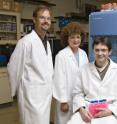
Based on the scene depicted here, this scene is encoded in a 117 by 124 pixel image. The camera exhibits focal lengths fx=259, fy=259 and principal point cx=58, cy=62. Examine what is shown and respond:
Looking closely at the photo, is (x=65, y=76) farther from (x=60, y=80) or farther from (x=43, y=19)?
(x=43, y=19)

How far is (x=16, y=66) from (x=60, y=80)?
0.43m

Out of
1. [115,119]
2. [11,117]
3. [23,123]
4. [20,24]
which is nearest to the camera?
[115,119]

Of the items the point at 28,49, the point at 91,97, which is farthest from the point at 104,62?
the point at 28,49

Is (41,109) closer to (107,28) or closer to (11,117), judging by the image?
(107,28)

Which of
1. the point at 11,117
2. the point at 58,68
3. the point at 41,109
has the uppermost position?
the point at 58,68

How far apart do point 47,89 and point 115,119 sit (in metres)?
0.65

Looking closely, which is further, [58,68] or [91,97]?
[58,68]

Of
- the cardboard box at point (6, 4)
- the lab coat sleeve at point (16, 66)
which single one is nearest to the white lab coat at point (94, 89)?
the lab coat sleeve at point (16, 66)

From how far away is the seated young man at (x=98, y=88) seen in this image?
2.07 metres

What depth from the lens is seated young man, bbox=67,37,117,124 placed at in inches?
81.5

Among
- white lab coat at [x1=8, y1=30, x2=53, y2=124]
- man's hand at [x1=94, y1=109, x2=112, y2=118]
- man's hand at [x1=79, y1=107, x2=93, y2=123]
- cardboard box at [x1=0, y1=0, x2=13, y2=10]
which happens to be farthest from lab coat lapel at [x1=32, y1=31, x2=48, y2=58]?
cardboard box at [x1=0, y1=0, x2=13, y2=10]

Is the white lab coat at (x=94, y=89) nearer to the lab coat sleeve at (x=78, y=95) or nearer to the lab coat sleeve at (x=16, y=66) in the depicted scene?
the lab coat sleeve at (x=78, y=95)

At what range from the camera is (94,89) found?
7.18ft

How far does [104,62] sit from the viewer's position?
221 cm
